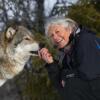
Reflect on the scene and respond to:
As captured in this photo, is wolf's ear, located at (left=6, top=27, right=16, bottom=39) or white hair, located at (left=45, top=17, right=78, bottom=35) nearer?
white hair, located at (left=45, top=17, right=78, bottom=35)

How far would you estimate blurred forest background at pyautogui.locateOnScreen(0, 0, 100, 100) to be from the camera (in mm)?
5840

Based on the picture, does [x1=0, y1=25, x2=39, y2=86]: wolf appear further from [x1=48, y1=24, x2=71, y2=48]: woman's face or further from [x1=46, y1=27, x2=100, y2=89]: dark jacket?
[x1=46, y1=27, x2=100, y2=89]: dark jacket

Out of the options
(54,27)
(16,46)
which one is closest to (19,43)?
(16,46)

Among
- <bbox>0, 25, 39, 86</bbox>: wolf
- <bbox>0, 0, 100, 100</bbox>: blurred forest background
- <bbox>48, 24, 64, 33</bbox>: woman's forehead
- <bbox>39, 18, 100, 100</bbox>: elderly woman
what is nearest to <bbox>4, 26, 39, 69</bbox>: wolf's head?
<bbox>0, 25, 39, 86</bbox>: wolf

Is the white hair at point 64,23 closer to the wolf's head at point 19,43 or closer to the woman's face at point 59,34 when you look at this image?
the woman's face at point 59,34

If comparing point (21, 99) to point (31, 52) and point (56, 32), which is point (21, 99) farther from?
point (56, 32)

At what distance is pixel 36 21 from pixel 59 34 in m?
2.98

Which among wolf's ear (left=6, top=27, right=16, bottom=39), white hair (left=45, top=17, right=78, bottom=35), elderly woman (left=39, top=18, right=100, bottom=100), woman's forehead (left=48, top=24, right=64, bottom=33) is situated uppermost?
white hair (left=45, top=17, right=78, bottom=35)

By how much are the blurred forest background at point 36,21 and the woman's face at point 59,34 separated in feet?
2.09

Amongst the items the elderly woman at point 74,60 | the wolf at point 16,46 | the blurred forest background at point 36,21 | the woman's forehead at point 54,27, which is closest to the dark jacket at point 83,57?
the elderly woman at point 74,60

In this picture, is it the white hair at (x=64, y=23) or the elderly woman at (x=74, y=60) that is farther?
the white hair at (x=64, y=23)

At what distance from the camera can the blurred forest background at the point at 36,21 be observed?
5840 millimetres

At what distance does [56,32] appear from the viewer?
14.0 ft

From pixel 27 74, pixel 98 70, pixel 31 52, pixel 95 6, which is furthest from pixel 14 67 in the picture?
pixel 98 70
